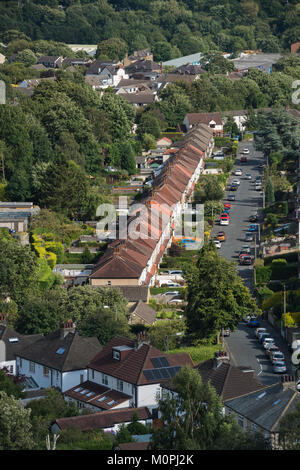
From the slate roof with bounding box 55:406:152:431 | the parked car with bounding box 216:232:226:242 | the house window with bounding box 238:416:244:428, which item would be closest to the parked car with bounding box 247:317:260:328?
the slate roof with bounding box 55:406:152:431

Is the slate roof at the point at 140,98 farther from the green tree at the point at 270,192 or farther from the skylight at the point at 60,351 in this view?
the skylight at the point at 60,351

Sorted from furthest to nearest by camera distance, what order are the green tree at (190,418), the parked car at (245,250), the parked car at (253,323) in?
the parked car at (245,250) < the parked car at (253,323) < the green tree at (190,418)

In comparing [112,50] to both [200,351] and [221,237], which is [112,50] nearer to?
[221,237]

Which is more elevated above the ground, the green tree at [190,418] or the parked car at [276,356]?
the parked car at [276,356]

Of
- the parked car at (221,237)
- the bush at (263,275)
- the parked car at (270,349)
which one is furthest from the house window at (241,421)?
the parked car at (221,237)

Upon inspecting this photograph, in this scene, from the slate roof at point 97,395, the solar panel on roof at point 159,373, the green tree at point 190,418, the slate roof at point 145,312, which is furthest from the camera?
the slate roof at point 145,312

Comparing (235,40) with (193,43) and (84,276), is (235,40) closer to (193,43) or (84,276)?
(193,43)

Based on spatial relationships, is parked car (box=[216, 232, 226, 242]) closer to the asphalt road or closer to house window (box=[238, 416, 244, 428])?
the asphalt road
